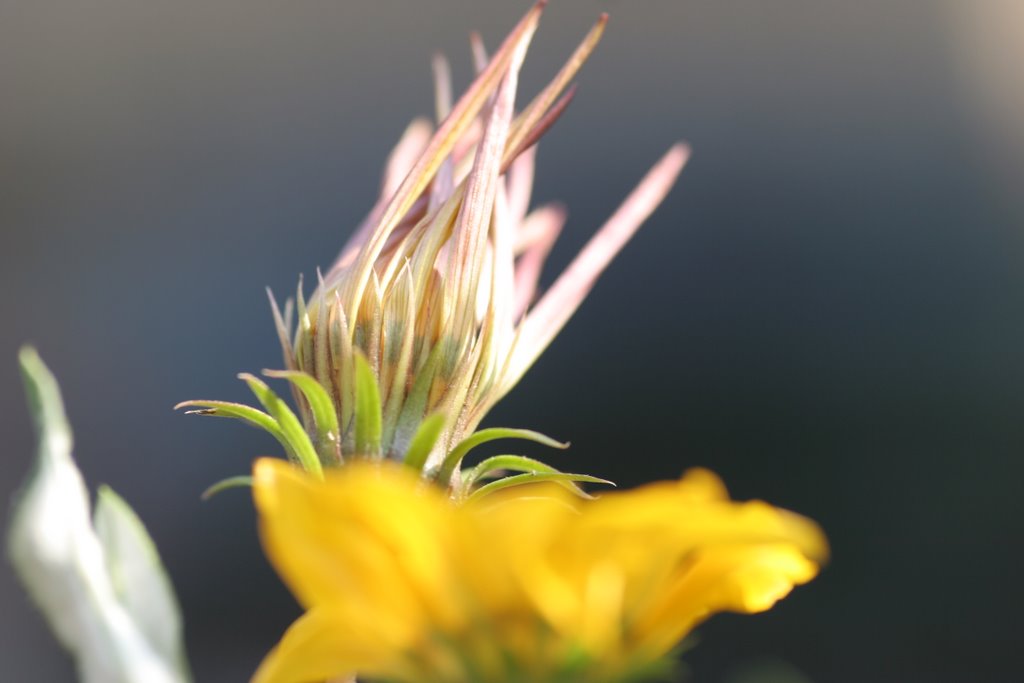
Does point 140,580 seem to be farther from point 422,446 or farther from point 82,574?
point 422,446

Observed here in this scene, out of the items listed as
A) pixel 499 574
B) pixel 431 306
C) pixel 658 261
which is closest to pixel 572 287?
pixel 431 306

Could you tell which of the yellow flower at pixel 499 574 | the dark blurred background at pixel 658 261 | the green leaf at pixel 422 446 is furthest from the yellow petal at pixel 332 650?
the dark blurred background at pixel 658 261

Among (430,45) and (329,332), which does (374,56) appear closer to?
(430,45)

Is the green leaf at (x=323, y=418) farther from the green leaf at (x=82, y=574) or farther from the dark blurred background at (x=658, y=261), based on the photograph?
the dark blurred background at (x=658, y=261)

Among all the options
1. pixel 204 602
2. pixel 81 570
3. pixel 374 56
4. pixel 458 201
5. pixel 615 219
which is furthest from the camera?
pixel 374 56

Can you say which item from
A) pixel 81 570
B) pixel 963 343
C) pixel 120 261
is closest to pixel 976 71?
pixel 963 343

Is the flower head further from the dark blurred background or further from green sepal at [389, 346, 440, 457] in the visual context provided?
the dark blurred background
